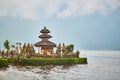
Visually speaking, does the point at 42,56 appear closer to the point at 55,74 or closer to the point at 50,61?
the point at 50,61

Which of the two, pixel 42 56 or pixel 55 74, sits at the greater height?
pixel 42 56

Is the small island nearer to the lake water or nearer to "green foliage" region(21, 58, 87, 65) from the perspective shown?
"green foliage" region(21, 58, 87, 65)

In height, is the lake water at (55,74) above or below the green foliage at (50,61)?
below

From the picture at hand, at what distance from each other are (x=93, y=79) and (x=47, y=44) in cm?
3309

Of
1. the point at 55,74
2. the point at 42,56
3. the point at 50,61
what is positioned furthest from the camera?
the point at 42,56

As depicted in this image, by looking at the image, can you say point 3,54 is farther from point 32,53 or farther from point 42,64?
point 42,64

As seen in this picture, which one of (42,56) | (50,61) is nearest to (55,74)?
(50,61)

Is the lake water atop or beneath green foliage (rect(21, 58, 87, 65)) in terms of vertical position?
beneath

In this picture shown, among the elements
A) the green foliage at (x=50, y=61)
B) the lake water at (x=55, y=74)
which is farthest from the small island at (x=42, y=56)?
the lake water at (x=55, y=74)

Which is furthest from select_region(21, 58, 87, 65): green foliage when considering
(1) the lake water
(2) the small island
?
(1) the lake water

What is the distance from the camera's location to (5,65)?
51.1 m

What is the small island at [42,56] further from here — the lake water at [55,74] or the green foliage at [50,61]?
the lake water at [55,74]

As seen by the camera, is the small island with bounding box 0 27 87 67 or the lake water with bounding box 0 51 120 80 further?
the small island with bounding box 0 27 87 67

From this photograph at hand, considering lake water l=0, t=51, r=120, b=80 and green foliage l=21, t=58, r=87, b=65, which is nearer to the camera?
lake water l=0, t=51, r=120, b=80
